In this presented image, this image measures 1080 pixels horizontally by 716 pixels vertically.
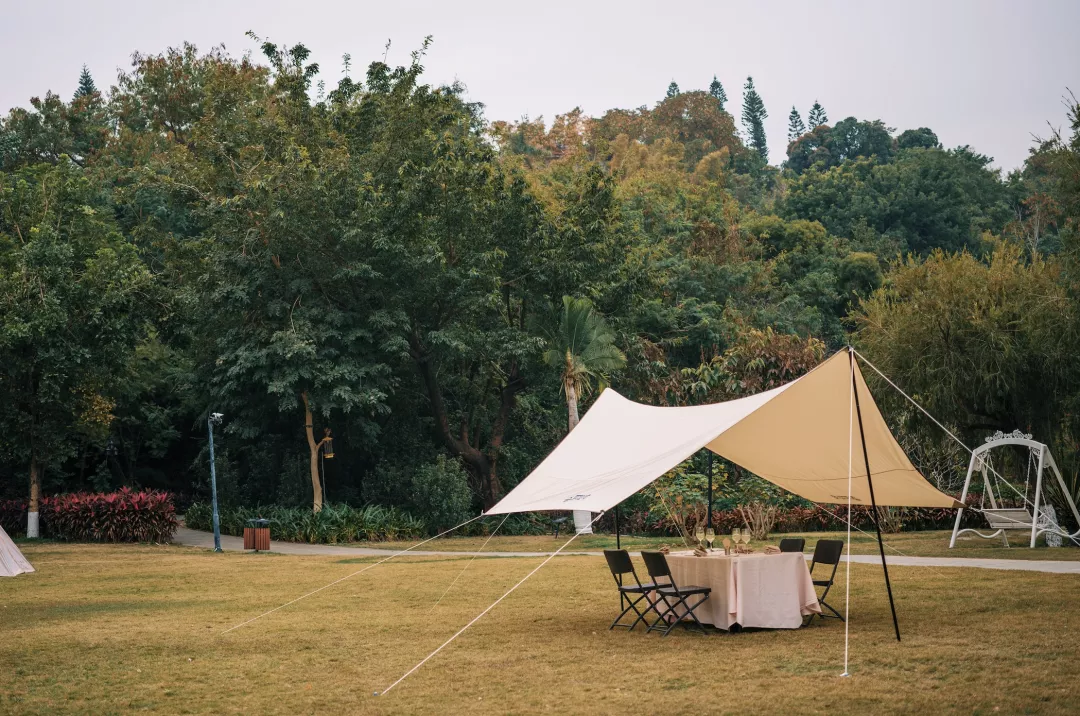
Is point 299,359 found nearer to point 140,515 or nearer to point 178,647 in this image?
point 140,515

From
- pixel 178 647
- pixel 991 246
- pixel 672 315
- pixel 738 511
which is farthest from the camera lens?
pixel 991 246

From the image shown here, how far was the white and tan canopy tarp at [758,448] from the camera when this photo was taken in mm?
10344

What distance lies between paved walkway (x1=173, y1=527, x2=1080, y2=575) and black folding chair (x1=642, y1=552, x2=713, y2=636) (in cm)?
570

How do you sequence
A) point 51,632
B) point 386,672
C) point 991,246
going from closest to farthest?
point 386,672
point 51,632
point 991,246

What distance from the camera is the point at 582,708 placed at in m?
7.19

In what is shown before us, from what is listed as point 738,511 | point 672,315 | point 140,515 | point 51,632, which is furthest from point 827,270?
point 51,632

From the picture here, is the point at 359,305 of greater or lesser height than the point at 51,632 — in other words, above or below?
above

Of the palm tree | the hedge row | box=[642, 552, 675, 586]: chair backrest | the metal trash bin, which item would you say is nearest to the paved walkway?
the metal trash bin

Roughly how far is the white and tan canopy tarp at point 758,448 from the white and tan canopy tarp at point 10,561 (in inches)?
465

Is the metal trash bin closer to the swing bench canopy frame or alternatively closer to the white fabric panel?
the white fabric panel

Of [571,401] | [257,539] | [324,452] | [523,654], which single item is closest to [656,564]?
[523,654]

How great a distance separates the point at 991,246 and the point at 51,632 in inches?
1657

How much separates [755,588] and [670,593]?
850 millimetres

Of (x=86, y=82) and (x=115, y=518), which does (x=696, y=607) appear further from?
(x=86, y=82)
